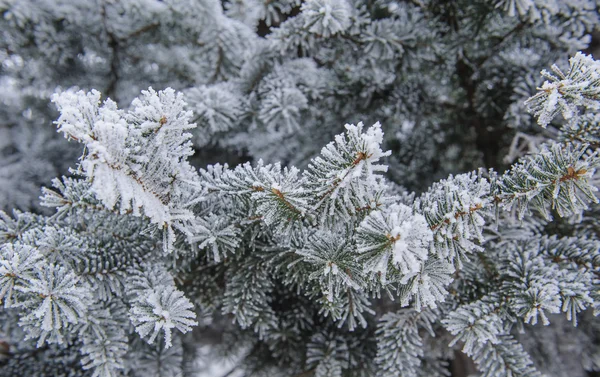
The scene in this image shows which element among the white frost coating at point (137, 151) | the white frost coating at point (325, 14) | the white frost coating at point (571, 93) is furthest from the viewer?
the white frost coating at point (325, 14)

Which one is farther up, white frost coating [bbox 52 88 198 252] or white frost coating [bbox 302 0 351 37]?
white frost coating [bbox 302 0 351 37]

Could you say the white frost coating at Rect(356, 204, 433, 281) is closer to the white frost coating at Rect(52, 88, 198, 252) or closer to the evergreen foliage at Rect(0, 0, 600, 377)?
the evergreen foliage at Rect(0, 0, 600, 377)

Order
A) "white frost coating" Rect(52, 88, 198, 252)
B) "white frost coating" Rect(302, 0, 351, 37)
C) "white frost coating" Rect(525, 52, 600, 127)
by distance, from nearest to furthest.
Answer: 1. "white frost coating" Rect(52, 88, 198, 252)
2. "white frost coating" Rect(525, 52, 600, 127)
3. "white frost coating" Rect(302, 0, 351, 37)

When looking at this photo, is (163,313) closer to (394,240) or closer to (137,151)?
(137,151)

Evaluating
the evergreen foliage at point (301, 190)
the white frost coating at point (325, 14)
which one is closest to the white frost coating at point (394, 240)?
the evergreen foliage at point (301, 190)

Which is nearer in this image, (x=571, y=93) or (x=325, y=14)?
(x=571, y=93)

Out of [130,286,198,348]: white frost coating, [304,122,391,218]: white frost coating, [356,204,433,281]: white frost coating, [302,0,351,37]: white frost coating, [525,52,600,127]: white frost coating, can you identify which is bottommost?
[130,286,198,348]: white frost coating

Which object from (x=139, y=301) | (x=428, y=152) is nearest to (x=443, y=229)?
(x=139, y=301)

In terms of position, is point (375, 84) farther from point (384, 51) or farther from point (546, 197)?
point (546, 197)

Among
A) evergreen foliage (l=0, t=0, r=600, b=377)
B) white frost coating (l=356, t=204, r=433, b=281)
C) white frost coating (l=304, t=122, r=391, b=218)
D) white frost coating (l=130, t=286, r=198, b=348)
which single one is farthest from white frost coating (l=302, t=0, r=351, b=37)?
white frost coating (l=130, t=286, r=198, b=348)

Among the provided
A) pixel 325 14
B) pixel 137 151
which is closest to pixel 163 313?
pixel 137 151

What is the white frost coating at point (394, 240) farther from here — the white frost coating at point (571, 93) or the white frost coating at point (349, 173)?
the white frost coating at point (571, 93)

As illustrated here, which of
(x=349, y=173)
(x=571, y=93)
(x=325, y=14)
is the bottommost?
(x=349, y=173)
